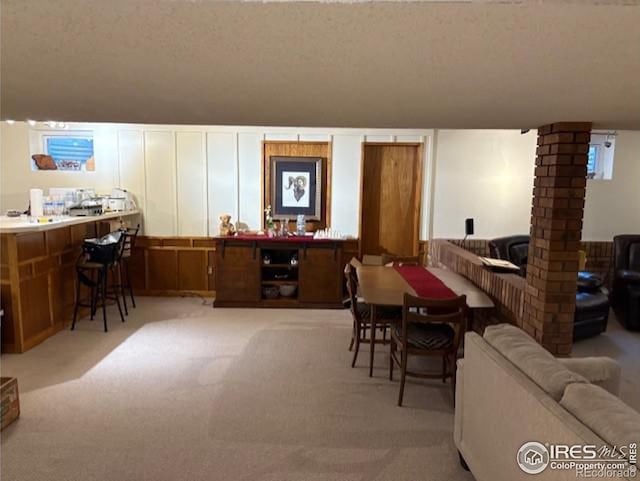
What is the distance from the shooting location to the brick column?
2596 millimetres

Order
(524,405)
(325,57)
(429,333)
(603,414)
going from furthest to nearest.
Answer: (429,333) → (524,405) → (603,414) → (325,57)

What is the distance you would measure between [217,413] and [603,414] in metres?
2.27

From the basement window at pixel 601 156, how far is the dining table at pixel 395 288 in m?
3.01

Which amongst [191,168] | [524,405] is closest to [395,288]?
[524,405]

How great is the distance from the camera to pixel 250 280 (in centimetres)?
528

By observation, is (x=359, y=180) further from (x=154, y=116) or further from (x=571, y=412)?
(x=571, y=412)

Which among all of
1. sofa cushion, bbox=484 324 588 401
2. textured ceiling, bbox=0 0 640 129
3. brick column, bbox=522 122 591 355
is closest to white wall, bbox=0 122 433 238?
brick column, bbox=522 122 591 355

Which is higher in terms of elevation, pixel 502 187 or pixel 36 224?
pixel 502 187

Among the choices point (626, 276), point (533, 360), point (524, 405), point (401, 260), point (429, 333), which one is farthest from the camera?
point (626, 276)

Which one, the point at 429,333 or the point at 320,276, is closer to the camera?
the point at 429,333

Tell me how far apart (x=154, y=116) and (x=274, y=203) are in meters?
3.19

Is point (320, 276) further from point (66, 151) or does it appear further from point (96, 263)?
point (66, 151)

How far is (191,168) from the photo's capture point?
18.5 feet

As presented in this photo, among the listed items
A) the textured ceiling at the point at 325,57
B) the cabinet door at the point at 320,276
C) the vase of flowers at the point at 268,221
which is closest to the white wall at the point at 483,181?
the cabinet door at the point at 320,276
